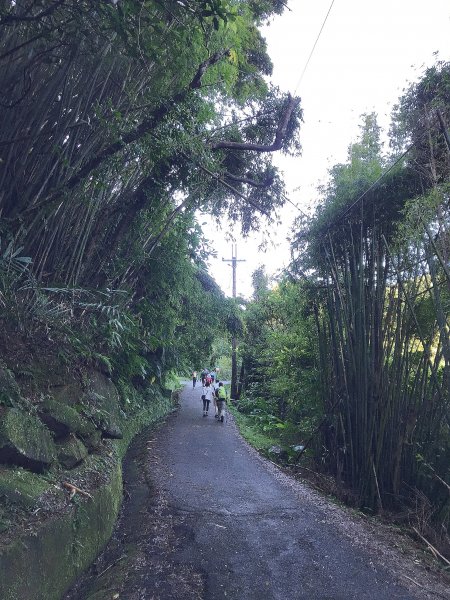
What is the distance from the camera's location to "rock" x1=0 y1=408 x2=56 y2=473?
312 cm

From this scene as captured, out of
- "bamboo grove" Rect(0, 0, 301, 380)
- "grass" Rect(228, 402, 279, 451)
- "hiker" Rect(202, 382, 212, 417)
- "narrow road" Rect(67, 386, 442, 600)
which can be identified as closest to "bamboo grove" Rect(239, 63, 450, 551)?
"narrow road" Rect(67, 386, 442, 600)

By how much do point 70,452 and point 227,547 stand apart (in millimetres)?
1529

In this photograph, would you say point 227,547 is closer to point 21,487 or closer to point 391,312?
point 21,487

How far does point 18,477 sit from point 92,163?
2462mm

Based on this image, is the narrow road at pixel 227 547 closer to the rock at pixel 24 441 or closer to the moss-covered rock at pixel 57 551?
the moss-covered rock at pixel 57 551

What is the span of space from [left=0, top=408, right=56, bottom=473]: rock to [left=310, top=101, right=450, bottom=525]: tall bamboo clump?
144 inches

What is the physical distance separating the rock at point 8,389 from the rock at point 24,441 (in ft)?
0.22

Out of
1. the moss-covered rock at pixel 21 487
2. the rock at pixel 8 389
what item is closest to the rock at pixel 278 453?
the moss-covered rock at pixel 21 487

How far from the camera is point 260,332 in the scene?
16.4m

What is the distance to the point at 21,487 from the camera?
3.08 meters

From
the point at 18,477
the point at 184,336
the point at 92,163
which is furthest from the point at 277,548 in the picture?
the point at 184,336

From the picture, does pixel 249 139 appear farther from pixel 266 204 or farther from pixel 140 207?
pixel 140 207

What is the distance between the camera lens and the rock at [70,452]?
3.93m

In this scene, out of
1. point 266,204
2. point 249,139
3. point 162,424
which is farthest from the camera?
point 162,424
